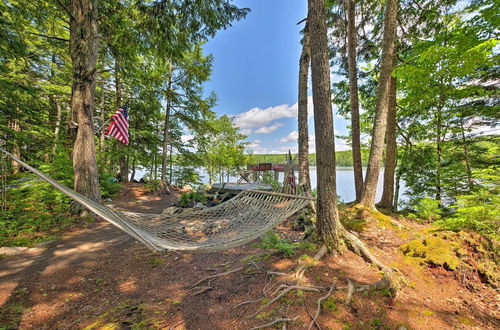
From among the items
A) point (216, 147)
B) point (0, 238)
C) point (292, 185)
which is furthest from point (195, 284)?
point (216, 147)

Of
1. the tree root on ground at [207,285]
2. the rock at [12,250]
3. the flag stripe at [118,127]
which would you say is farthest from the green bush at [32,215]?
the tree root on ground at [207,285]

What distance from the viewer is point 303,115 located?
3.84 meters

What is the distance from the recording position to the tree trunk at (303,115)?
373 centimetres

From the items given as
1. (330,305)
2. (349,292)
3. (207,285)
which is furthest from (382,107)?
(207,285)

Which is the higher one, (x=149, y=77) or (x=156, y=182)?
(x=149, y=77)

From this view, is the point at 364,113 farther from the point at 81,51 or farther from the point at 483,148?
the point at 81,51

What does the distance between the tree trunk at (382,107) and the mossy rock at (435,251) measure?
1286mm

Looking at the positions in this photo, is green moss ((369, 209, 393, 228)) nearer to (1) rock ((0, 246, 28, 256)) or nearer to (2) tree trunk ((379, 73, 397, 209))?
(2) tree trunk ((379, 73, 397, 209))

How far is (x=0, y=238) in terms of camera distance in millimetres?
2615

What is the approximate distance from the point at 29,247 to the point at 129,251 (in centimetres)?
126

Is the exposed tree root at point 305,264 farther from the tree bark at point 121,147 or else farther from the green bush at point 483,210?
the tree bark at point 121,147

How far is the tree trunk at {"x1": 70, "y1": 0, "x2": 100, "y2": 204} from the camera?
3.47m

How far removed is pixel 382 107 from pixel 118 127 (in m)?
5.22

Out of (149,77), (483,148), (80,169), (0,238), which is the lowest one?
(0,238)
